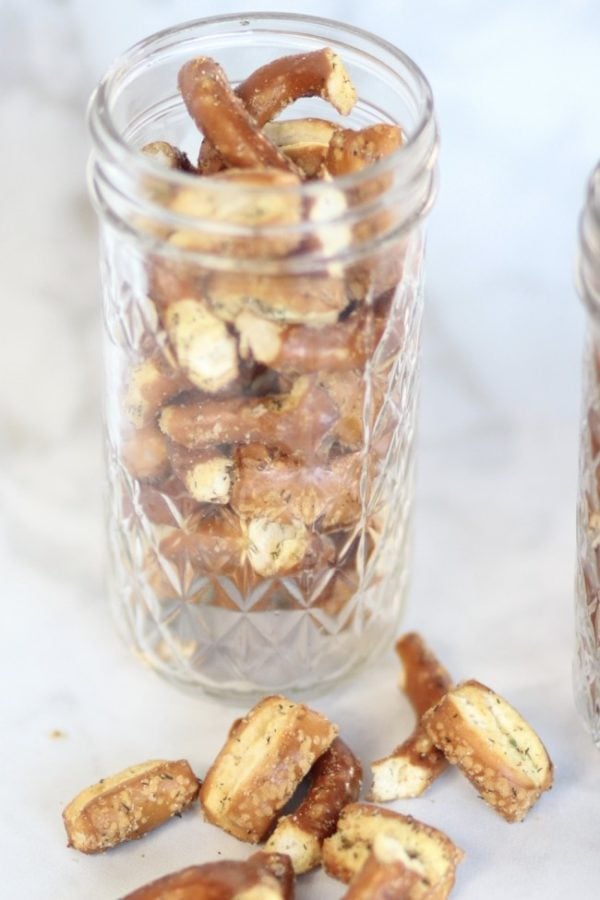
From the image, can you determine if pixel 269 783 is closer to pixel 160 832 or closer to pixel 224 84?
pixel 160 832

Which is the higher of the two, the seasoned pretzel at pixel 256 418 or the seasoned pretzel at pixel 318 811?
the seasoned pretzel at pixel 256 418

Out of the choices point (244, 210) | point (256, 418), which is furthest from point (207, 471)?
point (244, 210)

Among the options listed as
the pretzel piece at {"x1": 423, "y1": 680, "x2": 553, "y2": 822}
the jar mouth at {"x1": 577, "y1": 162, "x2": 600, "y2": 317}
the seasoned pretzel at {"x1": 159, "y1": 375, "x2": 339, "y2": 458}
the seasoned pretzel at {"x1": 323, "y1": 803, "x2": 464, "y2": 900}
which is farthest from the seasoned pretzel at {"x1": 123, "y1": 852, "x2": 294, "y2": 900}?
the jar mouth at {"x1": 577, "y1": 162, "x2": 600, "y2": 317}

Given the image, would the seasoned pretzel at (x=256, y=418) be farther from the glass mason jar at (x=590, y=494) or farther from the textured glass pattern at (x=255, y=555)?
the glass mason jar at (x=590, y=494)

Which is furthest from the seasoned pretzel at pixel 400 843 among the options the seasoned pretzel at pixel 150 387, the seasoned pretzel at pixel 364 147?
the seasoned pretzel at pixel 364 147

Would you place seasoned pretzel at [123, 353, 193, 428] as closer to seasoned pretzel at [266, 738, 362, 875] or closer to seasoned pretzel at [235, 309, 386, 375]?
seasoned pretzel at [235, 309, 386, 375]

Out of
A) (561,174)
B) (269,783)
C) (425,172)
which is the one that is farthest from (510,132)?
(269,783)

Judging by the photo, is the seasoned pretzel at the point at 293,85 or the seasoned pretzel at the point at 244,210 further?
the seasoned pretzel at the point at 293,85

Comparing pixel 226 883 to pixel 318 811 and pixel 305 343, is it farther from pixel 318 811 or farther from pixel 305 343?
pixel 305 343
